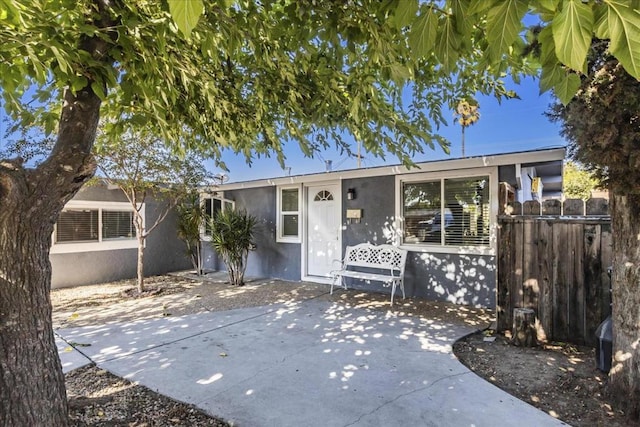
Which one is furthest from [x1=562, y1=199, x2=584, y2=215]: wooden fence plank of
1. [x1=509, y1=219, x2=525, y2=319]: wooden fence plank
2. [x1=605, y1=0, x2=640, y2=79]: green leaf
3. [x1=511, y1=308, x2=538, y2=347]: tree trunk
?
[x1=605, y1=0, x2=640, y2=79]: green leaf

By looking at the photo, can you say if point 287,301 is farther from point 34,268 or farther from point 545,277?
point 34,268

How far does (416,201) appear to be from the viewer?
22.2 ft

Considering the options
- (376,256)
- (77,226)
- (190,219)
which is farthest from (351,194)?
(77,226)

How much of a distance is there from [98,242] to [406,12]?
30.6 ft

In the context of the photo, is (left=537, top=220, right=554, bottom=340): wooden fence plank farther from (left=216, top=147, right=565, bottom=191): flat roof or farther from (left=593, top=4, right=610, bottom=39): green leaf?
(left=593, top=4, right=610, bottom=39): green leaf

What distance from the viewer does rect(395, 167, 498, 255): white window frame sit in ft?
19.0

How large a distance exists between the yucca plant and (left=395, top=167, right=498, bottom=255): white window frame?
362 centimetres

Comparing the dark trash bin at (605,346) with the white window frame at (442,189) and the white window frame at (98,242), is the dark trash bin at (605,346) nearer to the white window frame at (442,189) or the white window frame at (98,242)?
the white window frame at (442,189)

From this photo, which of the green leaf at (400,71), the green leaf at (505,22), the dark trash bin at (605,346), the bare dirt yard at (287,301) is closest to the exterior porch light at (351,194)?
the bare dirt yard at (287,301)

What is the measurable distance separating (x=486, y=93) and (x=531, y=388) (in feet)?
9.47

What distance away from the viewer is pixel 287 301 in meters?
6.34

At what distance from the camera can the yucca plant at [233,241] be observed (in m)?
7.96

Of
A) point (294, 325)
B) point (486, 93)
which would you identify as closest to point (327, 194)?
point (294, 325)

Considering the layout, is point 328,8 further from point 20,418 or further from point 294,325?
point 294,325
